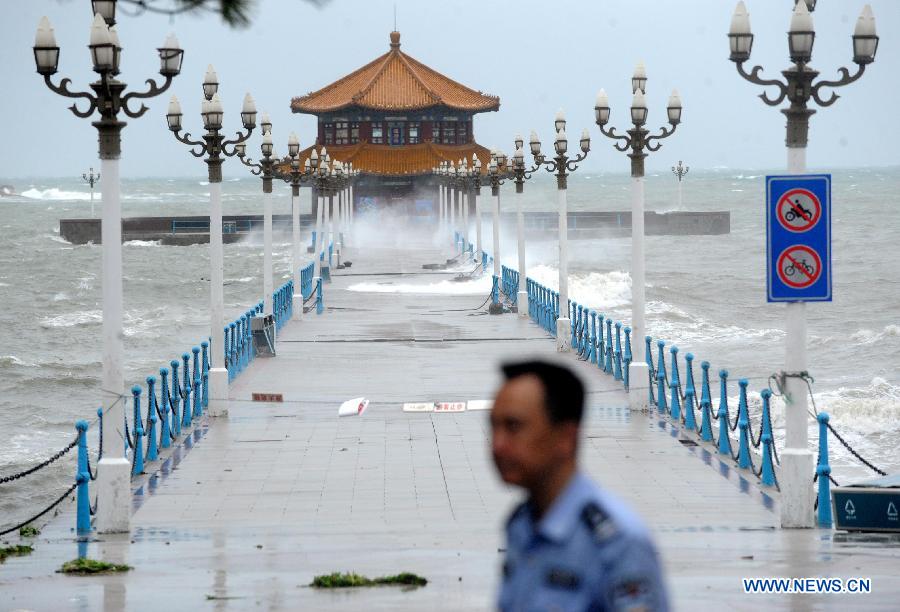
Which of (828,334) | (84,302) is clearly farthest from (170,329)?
(828,334)

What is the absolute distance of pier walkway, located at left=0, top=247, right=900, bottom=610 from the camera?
10867 millimetres

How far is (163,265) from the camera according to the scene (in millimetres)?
88000

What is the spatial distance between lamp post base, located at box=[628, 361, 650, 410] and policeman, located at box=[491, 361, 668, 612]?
1810 cm

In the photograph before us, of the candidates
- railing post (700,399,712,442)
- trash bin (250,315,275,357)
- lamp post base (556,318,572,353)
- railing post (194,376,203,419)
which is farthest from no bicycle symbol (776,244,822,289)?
trash bin (250,315,275,357)

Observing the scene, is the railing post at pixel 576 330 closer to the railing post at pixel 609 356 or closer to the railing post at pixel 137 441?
the railing post at pixel 609 356

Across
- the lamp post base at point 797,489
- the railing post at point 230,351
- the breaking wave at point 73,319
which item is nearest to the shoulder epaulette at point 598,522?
the lamp post base at point 797,489

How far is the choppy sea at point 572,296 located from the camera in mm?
27609

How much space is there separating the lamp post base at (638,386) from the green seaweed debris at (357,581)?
10.7 metres

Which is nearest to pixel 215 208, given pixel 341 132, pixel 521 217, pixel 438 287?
pixel 521 217

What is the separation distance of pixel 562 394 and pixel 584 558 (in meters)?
0.38

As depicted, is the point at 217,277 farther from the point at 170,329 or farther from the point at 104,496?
the point at 170,329

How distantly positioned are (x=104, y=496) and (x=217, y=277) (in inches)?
327

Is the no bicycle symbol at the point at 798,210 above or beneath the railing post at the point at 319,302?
above

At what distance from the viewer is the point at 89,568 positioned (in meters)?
11.8
